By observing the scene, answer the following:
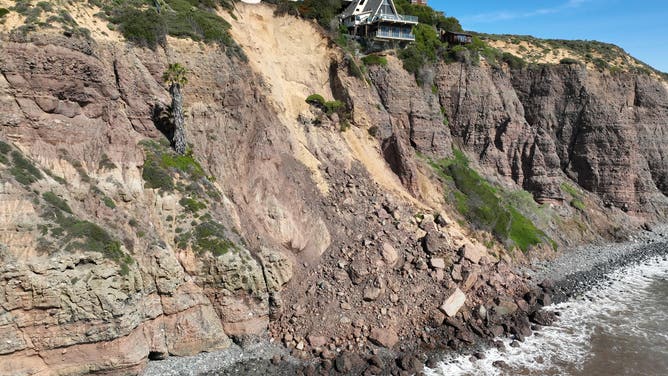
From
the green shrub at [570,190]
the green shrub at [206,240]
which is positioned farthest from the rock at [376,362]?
the green shrub at [570,190]

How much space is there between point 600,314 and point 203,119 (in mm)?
30692

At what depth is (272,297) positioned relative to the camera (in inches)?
1000

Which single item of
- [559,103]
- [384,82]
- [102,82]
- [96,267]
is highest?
[559,103]

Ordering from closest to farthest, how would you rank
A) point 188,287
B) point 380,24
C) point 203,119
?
point 188,287 → point 203,119 → point 380,24

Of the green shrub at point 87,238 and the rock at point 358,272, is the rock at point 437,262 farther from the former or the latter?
the green shrub at point 87,238

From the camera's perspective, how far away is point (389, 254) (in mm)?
29172

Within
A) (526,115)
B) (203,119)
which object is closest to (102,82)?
(203,119)

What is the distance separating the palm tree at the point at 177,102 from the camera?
1075 inches

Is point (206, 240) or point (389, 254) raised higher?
point (389, 254)

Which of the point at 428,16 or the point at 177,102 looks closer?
the point at 177,102

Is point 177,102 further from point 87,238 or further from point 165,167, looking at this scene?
point 87,238

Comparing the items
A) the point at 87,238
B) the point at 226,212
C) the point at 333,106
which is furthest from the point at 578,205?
the point at 87,238

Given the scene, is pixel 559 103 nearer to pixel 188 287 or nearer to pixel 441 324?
pixel 441 324

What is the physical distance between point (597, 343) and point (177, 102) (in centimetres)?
2962
